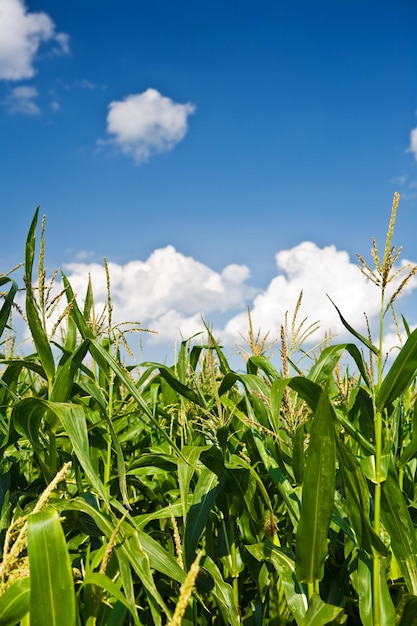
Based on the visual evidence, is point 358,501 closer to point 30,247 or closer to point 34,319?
point 34,319

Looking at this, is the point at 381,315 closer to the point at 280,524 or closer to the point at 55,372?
the point at 55,372

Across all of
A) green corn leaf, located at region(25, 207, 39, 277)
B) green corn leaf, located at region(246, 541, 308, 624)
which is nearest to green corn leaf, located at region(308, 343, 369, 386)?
green corn leaf, located at region(246, 541, 308, 624)

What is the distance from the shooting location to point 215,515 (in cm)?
276

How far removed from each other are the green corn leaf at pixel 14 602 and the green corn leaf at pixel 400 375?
1.26 metres

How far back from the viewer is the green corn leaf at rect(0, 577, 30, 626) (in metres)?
1.42

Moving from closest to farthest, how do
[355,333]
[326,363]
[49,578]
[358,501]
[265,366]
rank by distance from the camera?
[49,578], [358,501], [355,333], [326,363], [265,366]

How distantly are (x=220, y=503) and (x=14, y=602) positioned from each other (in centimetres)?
131

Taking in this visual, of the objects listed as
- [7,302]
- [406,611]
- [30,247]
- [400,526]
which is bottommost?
[406,611]

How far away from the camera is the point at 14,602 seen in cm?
144

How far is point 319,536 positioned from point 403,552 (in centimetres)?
51

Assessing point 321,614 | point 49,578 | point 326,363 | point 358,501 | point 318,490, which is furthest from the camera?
point 326,363

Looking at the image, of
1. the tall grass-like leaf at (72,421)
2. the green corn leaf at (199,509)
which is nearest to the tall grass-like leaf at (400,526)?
the green corn leaf at (199,509)

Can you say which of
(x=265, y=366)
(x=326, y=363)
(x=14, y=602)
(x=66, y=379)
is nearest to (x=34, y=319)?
(x=66, y=379)

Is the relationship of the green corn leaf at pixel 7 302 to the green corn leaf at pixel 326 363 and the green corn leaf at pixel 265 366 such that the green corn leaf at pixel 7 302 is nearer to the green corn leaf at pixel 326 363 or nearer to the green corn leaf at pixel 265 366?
the green corn leaf at pixel 265 366
